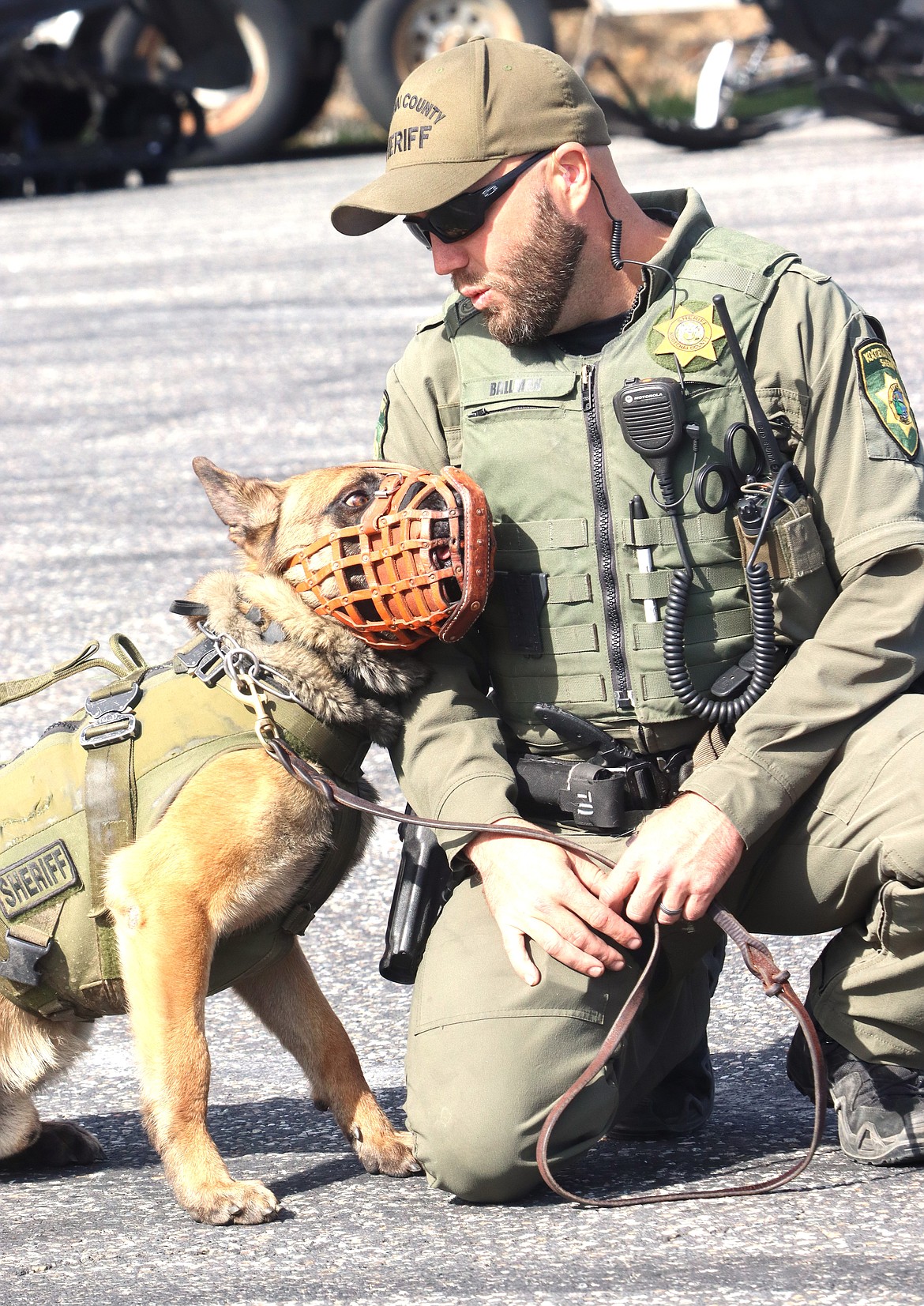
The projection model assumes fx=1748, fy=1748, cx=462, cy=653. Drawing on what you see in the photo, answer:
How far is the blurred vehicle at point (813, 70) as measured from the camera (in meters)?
15.1

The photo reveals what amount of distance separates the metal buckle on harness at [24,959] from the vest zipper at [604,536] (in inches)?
43.6

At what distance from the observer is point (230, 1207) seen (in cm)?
280

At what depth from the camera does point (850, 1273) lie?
2490mm

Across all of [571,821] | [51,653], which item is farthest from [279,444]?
[571,821]

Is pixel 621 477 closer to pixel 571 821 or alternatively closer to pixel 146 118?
pixel 571 821

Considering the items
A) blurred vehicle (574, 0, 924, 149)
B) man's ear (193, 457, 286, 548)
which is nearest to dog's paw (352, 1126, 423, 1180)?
man's ear (193, 457, 286, 548)

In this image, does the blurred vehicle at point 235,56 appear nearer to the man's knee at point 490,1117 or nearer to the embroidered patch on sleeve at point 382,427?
the embroidered patch on sleeve at point 382,427

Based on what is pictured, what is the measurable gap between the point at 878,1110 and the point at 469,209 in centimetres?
171

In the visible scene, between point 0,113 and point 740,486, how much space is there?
14623mm

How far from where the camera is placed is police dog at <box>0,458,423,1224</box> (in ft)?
9.37

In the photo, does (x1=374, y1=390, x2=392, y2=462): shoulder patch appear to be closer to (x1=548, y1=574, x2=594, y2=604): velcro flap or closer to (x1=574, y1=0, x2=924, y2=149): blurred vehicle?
(x1=548, y1=574, x2=594, y2=604): velcro flap

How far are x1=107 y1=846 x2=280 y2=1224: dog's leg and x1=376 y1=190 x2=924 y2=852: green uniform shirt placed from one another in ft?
1.64

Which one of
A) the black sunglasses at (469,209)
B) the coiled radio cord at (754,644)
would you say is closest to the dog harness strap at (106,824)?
the coiled radio cord at (754,644)

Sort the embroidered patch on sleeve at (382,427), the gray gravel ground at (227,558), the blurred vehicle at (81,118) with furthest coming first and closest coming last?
the blurred vehicle at (81,118) < the embroidered patch on sleeve at (382,427) < the gray gravel ground at (227,558)
